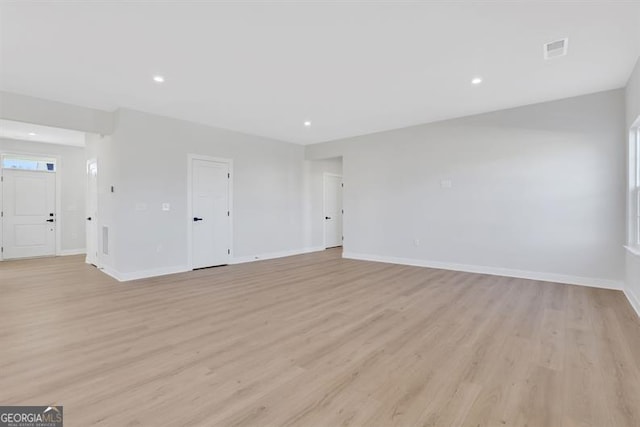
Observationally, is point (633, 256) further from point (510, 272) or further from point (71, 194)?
point (71, 194)

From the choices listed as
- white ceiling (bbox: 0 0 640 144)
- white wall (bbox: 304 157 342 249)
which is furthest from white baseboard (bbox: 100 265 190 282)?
white wall (bbox: 304 157 342 249)

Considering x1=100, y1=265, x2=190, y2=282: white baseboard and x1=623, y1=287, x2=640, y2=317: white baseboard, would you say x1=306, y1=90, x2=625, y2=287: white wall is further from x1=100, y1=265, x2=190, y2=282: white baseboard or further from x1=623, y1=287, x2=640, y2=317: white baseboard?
x1=100, y1=265, x2=190, y2=282: white baseboard

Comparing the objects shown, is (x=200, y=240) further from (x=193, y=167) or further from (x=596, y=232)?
(x=596, y=232)

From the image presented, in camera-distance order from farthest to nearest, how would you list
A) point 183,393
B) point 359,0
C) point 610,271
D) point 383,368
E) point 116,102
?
point 116,102 → point 610,271 → point 359,0 → point 383,368 → point 183,393

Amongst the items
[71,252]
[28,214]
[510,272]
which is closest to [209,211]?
[71,252]

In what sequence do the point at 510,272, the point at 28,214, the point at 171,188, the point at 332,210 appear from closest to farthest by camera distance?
the point at 510,272 → the point at 171,188 → the point at 28,214 → the point at 332,210

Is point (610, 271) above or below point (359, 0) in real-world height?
below

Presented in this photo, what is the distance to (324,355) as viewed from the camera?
233cm

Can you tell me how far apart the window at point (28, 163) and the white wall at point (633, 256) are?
10802 mm

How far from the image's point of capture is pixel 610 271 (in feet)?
13.8

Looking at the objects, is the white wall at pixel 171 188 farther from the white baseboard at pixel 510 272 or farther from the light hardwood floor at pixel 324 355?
the white baseboard at pixel 510 272

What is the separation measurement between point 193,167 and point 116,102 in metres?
1.55

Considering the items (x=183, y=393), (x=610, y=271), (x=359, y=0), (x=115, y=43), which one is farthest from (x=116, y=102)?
(x=610, y=271)

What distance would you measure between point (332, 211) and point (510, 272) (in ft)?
15.7
